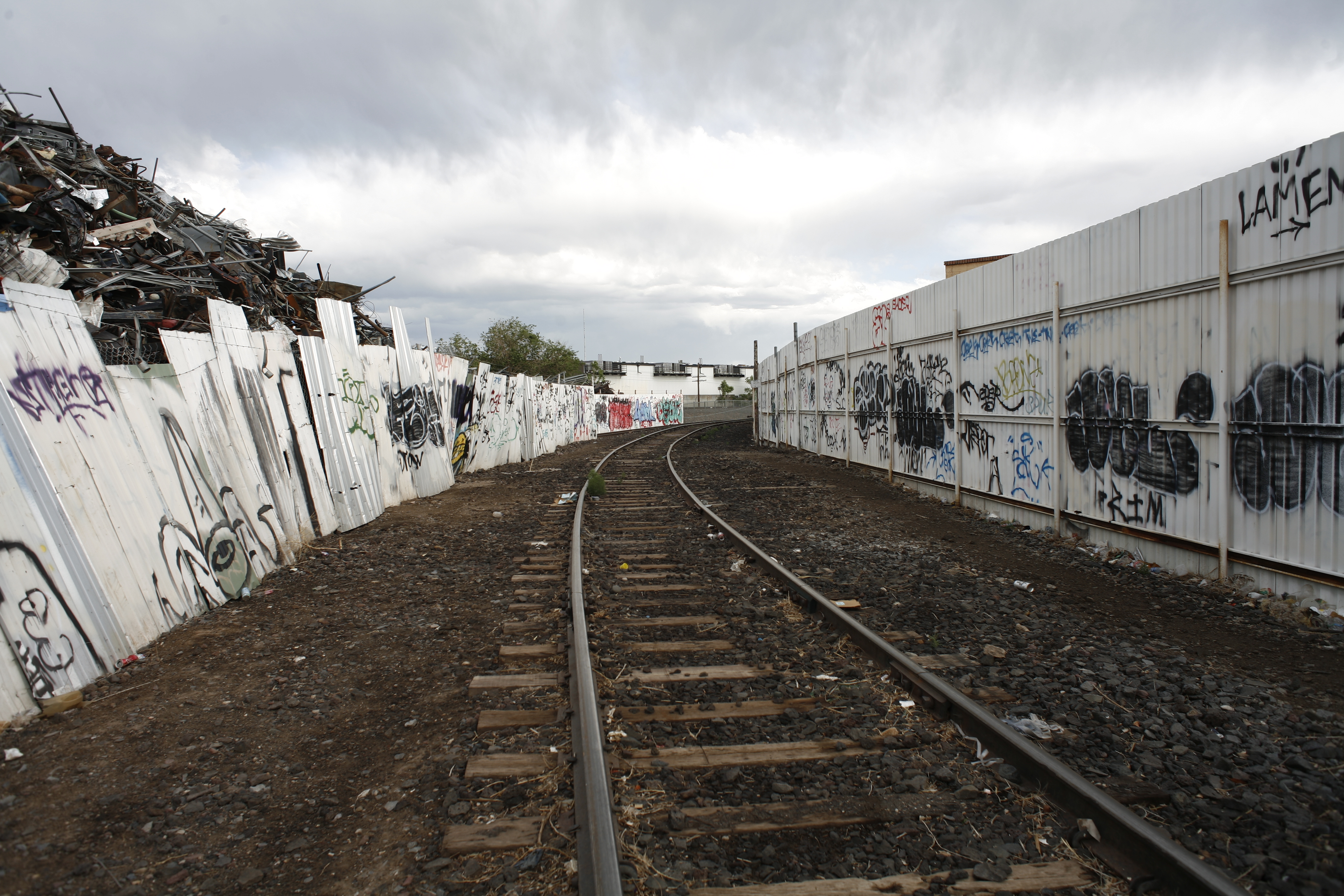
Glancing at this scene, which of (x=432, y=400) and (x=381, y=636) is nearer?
(x=381, y=636)

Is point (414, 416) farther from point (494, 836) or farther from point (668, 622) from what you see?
point (494, 836)

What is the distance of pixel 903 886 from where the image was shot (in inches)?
97.9

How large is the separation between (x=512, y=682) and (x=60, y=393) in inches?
136

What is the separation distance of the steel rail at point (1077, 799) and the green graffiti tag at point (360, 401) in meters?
7.24

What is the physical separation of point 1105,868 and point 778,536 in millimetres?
6015

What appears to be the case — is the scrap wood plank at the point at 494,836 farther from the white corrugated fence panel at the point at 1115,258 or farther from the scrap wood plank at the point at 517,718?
the white corrugated fence panel at the point at 1115,258

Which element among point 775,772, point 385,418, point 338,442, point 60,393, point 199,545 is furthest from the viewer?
point 385,418

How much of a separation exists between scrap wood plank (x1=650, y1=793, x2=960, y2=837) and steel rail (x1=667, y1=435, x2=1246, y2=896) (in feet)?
1.36

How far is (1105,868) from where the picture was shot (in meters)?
2.55

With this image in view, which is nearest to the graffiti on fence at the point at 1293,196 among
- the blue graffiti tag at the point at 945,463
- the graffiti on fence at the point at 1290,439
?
the graffiti on fence at the point at 1290,439

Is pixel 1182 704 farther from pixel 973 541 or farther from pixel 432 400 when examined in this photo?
pixel 432 400

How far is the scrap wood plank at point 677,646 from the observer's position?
15.6ft

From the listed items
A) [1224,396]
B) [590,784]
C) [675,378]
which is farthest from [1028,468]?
[675,378]

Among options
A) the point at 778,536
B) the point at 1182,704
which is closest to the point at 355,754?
the point at 1182,704
